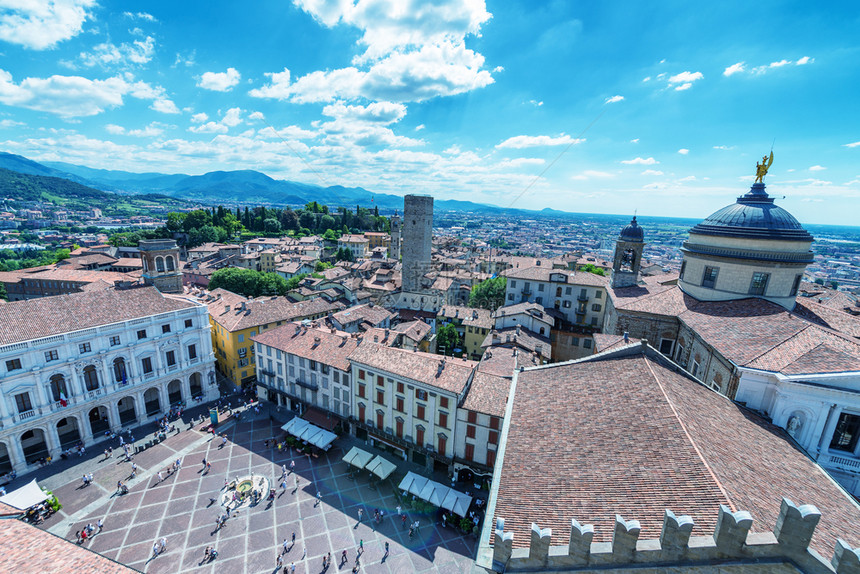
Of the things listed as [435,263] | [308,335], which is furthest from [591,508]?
[435,263]

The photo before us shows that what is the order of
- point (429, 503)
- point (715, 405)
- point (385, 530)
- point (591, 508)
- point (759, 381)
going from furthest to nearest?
point (429, 503) < point (385, 530) < point (759, 381) < point (715, 405) < point (591, 508)

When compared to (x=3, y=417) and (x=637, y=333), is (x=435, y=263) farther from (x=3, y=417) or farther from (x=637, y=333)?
(x=3, y=417)

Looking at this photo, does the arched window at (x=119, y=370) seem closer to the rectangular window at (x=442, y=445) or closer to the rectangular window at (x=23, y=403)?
the rectangular window at (x=23, y=403)

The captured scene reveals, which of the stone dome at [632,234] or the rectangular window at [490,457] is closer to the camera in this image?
the rectangular window at [490,457]

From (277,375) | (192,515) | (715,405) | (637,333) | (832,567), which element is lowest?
(192,515)

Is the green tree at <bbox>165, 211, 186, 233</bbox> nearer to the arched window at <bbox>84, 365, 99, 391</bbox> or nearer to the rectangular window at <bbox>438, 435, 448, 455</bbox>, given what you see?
the arched window at <bbox>84, 365, 99, 391</bbox>

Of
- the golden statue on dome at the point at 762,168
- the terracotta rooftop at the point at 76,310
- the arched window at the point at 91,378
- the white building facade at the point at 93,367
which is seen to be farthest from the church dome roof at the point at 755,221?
the arched window at the point at 91,378

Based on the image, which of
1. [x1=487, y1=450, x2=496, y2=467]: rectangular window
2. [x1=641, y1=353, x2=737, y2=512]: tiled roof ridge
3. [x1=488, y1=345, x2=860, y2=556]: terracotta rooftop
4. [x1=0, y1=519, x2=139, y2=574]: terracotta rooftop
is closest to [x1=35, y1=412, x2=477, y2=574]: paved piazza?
[x1=487, y1=450, x2=496, y2=467]: rectangular window
